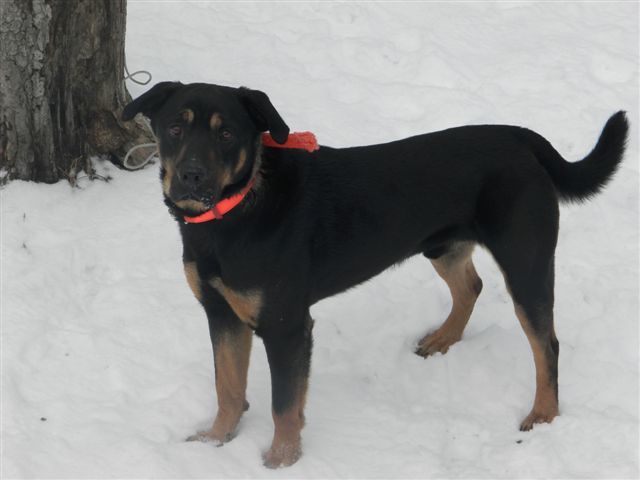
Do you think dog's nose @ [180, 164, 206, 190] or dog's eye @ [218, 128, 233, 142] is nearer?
dog's nose @ [180, 164, 206, 190]

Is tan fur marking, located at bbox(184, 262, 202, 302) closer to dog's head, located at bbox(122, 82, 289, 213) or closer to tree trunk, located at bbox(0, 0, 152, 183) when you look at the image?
dog's head, located at bbox(122, 82, 289, 213)

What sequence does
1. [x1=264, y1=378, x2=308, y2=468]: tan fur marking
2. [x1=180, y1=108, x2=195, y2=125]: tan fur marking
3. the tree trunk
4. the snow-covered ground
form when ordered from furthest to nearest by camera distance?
1. the tree trunk
2. the snow-covered ground
3. [x1=264, y1=378, x2=308, y2=468]: tan fur marking
4. [x1=180, y1=108, x2=195, y2=125]: tan fur marking

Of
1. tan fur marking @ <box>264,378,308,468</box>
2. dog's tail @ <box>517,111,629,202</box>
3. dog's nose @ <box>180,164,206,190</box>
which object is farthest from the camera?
dog's tail @ <box>517,111,629,202</box>

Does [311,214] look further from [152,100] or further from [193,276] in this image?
[152,100]

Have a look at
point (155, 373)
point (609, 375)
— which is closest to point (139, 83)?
point (155, 373)

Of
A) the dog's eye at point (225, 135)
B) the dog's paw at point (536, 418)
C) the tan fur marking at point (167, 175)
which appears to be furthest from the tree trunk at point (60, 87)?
the dog's paw at point (536, 418)

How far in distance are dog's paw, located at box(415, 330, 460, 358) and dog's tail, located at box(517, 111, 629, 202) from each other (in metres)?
1.07

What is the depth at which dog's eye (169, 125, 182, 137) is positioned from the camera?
3469 mm

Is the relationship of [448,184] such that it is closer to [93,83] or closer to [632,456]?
[632,456]

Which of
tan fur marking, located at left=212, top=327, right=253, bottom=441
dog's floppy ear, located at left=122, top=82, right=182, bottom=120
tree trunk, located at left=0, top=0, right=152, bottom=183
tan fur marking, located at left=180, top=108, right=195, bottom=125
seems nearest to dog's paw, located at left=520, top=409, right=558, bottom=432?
tan fur marking, located at left=212, top=327, right=253, bottom=441

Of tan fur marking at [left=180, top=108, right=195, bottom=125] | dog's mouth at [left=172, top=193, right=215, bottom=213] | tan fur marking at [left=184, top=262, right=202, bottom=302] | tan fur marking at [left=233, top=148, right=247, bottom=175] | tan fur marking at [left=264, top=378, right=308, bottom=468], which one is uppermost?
tan fur marking at [left=180, top=108, right=195, bottom=125]

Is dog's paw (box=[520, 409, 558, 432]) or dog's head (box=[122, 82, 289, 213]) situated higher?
dog's head (box=[122, 82, 289, 213])

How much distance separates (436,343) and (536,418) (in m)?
0.77

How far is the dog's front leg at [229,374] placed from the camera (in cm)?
398
